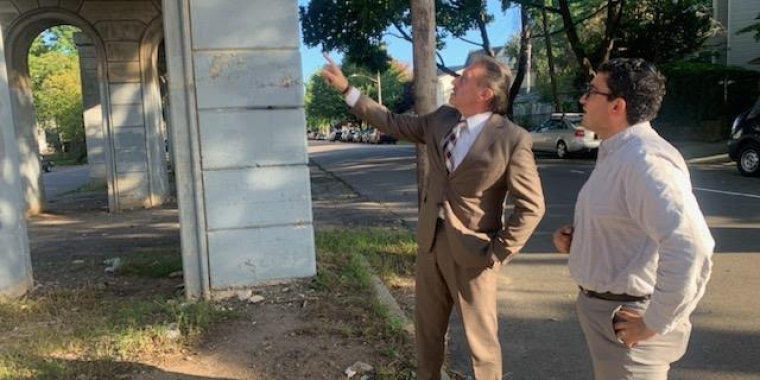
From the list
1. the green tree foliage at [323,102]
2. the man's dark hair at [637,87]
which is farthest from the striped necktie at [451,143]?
the green tree foliage at [323,102]

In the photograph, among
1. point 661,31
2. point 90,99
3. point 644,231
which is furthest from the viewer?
point 661,31

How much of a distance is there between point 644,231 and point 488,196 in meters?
1.08

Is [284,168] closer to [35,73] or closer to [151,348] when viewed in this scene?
[151,348]

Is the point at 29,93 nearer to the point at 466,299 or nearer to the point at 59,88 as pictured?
the point at 466,299

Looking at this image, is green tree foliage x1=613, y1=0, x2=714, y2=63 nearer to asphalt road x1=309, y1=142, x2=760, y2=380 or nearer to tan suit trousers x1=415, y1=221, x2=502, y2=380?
asphalt road x1=309, y1=142, x2=760, y2=380

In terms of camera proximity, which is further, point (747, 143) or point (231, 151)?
point (747, 143)

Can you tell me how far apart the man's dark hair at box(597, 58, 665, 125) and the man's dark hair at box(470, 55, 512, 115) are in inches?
36.2

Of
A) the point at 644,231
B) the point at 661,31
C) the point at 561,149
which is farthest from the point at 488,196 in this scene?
the point at 661,31

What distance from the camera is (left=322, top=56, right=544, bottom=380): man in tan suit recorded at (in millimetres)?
2969

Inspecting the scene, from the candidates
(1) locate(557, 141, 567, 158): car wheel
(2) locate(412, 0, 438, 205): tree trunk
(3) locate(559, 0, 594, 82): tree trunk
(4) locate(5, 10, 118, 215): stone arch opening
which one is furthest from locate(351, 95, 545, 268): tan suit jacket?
(1) locate(557, 141, 567, 158): car wheel

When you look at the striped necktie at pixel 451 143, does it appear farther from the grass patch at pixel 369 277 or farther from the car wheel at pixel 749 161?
the car wheel at pixel 749 161

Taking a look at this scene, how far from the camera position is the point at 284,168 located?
538cm

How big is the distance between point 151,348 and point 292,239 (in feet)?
5.40

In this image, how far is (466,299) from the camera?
3.12 meters
